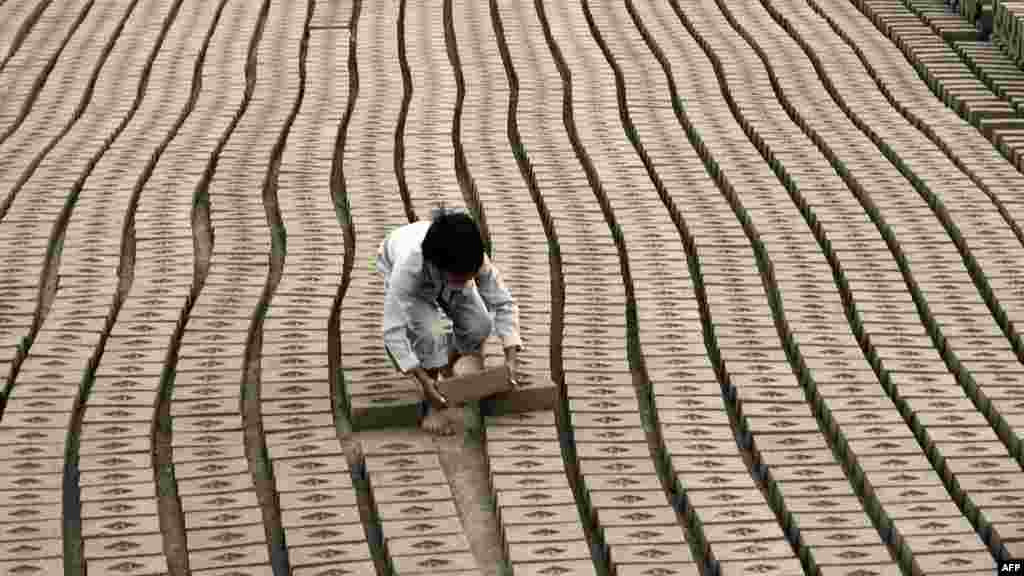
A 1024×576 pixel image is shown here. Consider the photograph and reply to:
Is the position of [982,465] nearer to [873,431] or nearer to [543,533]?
[873,431]

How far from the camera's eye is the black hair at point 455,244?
267 inches

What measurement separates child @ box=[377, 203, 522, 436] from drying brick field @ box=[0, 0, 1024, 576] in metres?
0.26

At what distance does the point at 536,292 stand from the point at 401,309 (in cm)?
181

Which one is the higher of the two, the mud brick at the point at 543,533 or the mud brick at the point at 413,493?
the mud brick at the point at 543,533

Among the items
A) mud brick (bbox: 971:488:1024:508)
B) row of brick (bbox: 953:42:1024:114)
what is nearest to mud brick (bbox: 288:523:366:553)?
mud brick (bbox: 971:488:1024:508)

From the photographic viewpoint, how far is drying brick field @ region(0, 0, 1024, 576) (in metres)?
6.79

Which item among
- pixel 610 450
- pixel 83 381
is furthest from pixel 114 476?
pixel 610 450

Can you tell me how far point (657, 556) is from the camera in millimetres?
6500

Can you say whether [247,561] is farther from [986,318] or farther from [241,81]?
[241,81]

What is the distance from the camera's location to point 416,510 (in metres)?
6.90

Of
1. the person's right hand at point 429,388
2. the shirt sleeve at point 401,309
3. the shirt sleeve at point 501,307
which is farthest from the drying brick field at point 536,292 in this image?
the shirt sleeve at point 401,309

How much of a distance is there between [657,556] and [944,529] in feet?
3.64

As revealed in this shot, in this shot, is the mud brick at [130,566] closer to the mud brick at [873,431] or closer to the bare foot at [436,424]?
the bare foot at [436,424]

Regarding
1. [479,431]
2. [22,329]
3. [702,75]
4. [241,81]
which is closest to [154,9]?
[241,81]
